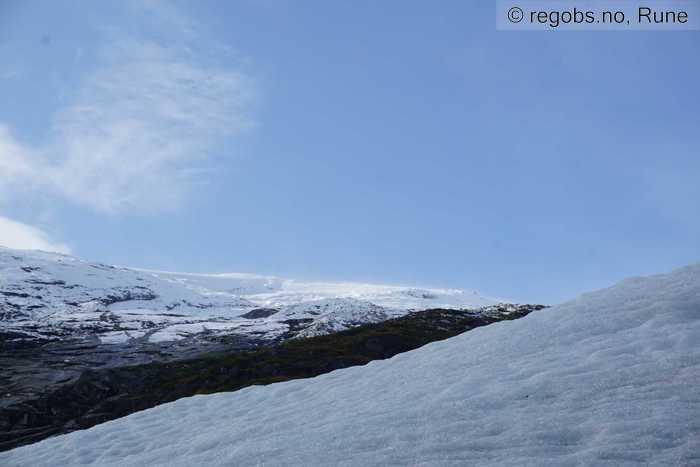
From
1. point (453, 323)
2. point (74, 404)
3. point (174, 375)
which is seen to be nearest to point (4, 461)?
point (74, 404)

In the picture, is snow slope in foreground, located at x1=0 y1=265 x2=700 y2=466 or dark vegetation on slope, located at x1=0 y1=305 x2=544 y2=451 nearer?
snow slope in foreground, located at x1=0 y1=265 x2=700 y2=466

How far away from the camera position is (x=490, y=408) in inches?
317

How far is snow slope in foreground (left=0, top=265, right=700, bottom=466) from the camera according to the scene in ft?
21.2

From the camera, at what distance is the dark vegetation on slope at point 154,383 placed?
33.0 metres

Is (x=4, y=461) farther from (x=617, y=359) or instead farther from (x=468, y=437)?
(x=617, y=359)

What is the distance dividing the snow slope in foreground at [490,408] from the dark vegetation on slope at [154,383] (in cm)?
1909

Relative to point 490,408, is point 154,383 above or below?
below

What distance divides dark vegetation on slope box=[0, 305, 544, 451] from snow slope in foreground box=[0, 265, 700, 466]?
19.1 metres

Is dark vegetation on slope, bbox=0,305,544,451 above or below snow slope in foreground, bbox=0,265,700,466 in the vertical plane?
below

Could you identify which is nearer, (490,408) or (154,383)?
(490,408)

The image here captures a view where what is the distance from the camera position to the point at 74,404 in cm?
3688

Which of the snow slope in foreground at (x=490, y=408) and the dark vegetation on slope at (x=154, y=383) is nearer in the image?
the snow slope in foreground at (x=490, y=408)

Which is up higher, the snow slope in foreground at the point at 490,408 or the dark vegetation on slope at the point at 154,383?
the snow slope in foreground at the point at 490,408

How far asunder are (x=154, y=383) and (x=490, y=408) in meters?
40.3
